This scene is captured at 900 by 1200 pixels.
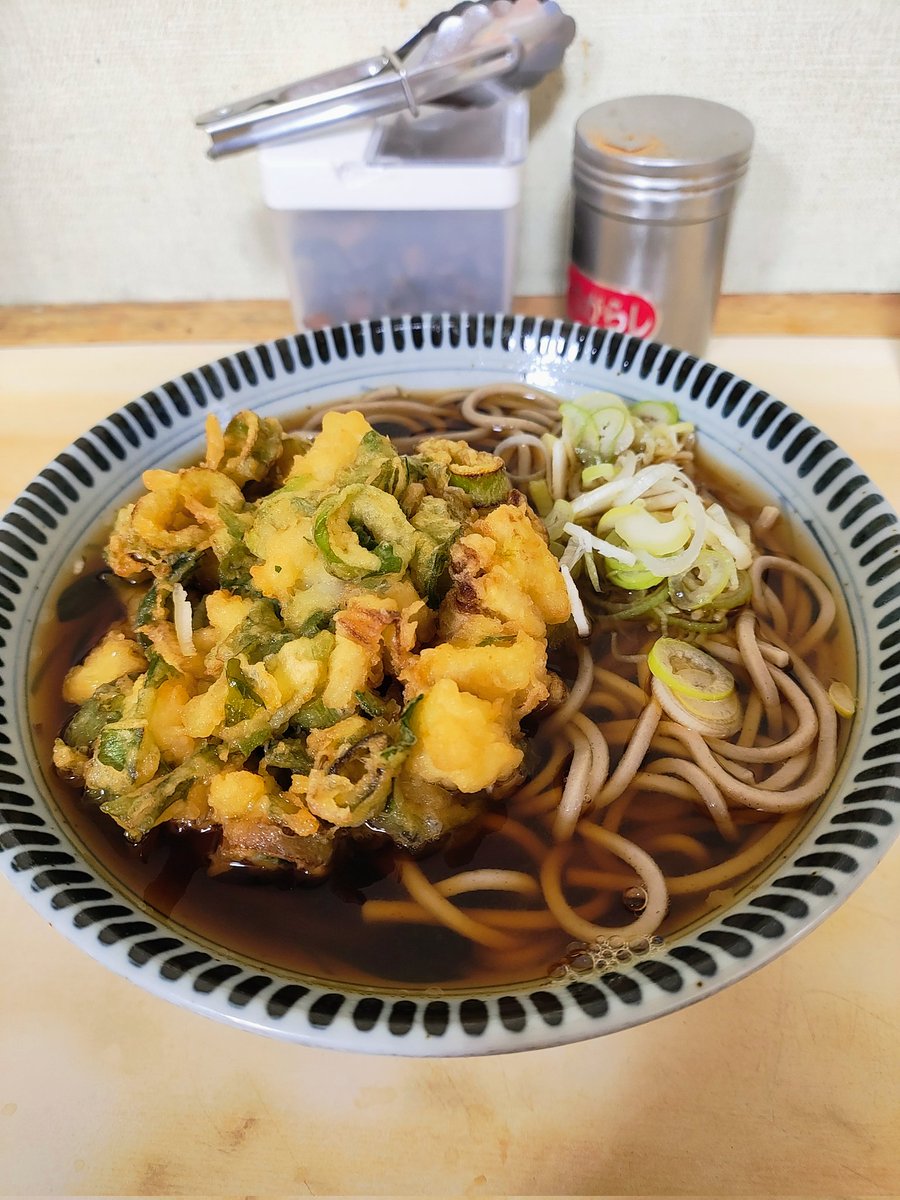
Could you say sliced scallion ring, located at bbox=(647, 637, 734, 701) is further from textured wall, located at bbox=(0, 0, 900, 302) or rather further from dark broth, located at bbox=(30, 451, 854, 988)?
textured wall, located at bbox=(0, 0, 900, 302)

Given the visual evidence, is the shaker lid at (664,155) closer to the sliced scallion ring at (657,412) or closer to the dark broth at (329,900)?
the sliced scallion ring at (657,412)

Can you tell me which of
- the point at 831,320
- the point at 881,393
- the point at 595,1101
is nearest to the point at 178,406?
the point at 595,1101

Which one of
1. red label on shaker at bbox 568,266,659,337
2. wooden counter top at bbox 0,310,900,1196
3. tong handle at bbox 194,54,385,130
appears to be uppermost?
tong handle at bbox 194,54,385,130

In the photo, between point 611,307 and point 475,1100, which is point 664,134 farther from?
point 475,1100

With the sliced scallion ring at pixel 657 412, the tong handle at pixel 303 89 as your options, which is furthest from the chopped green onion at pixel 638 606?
the tong handle at pixel 303 89

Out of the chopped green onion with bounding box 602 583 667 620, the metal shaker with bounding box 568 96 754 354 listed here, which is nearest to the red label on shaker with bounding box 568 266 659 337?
the metal shaker with bounding box 568 96 754 354

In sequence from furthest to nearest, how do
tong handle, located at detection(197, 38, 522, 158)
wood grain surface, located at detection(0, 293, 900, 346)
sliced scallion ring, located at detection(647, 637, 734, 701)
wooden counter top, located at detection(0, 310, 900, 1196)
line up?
wood grain surface, located at detection(0, 293, 900, 346), tong handle, located at detection(197, 38, 522, 158), sliced scallion ring, located at detection(647, 637, 734, 701), wooden counter top, located at detection(0, 310, 900, 1196)
